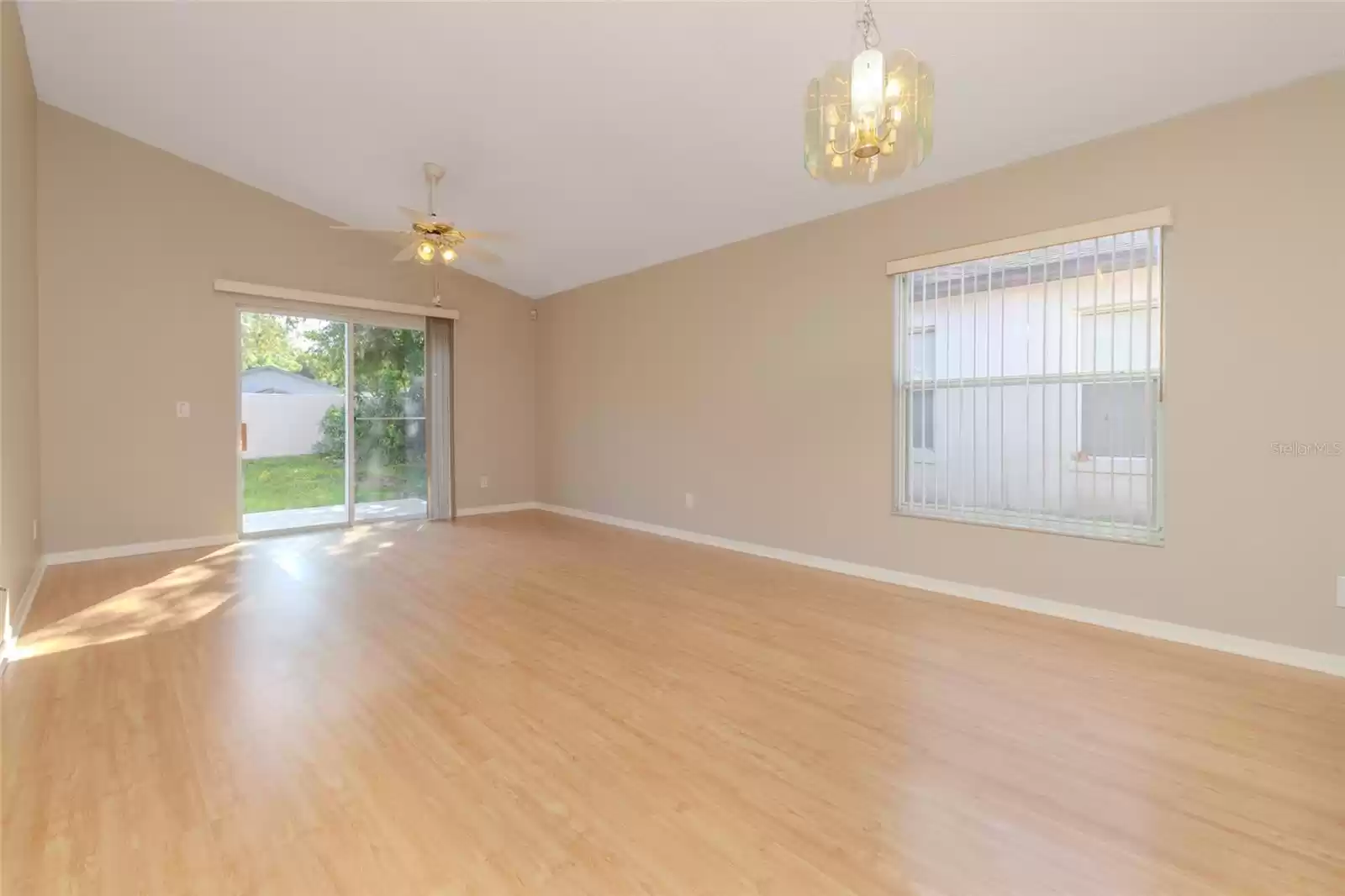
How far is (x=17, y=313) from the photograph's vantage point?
354 cm

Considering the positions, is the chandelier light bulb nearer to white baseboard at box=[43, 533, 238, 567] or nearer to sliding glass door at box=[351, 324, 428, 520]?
sliding glass door at box=[351, 324, 428, 520]

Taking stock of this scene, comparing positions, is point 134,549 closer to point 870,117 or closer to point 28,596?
point 28,596

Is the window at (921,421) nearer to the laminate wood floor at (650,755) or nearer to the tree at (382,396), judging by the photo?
the laminate wood floor at (650,755)

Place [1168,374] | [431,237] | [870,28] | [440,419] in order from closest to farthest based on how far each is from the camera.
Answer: [870,28], [1168,374], [431,237], [440,419]

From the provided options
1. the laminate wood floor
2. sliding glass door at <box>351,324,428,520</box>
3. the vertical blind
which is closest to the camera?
the laminate wood floor

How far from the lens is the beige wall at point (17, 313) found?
10.0ft

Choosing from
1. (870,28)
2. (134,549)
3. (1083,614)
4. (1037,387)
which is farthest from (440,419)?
(1083,614)

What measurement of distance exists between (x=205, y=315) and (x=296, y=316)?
2.47ft

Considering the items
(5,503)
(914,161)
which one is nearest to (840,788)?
(914,161)

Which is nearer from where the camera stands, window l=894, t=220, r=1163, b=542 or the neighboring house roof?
window l=894, t=220, r=1163, b=542

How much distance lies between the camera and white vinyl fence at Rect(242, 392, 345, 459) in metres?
5.88

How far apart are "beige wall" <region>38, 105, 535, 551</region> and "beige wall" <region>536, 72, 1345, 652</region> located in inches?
150

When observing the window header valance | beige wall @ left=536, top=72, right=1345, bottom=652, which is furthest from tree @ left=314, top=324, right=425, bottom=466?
Answer: the window header valance

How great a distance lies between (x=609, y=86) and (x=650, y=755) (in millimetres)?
3464
